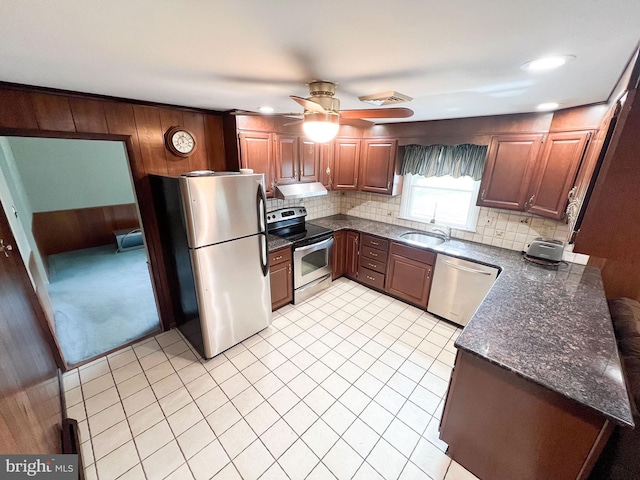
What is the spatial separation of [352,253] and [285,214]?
1152 millimetres

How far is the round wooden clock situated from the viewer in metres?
2.35

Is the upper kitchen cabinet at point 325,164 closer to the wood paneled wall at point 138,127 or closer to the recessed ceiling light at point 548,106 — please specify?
the wood paneled wall at point 138,127

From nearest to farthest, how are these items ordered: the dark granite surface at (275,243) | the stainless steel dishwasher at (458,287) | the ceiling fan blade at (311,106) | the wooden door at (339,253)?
the ceiling fan blade at (311,106), the stainless steel dishwasher at (458,287), the dark granite surface at (275,243), the wooden door at (339,253)

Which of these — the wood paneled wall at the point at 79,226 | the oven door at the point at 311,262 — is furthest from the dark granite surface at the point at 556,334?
the wood paneled wall at the point at 79,226

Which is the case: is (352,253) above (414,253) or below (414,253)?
below

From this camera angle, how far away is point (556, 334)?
1485mm

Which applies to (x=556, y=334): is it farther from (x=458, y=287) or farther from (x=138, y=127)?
(x=138, y=127)

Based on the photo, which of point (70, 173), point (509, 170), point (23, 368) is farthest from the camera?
point (70, 173)

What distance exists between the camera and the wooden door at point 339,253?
143 inches

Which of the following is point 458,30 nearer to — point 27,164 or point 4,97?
point 4,97

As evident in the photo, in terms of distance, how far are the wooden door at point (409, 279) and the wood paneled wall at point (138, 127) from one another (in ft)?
7.55

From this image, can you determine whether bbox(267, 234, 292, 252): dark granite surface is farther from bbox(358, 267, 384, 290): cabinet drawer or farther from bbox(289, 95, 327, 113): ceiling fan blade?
bbox(289, 95, 327, 113): ceiling fan blade

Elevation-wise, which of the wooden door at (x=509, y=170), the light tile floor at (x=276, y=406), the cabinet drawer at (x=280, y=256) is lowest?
the light tile floor at (x=276, y=406)

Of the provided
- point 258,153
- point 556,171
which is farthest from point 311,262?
point 556,171
